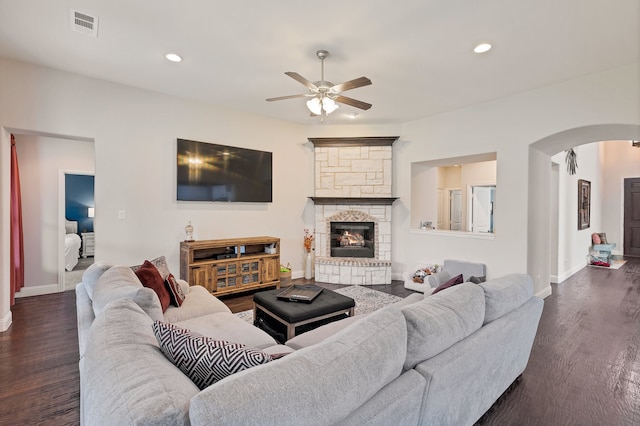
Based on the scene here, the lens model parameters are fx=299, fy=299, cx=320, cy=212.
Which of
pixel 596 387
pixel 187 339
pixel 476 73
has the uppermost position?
pixel 476 73

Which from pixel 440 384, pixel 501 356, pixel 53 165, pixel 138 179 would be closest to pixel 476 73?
pixel 501 356

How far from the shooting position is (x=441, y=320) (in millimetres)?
1485

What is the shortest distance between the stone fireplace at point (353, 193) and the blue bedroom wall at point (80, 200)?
5750 millimetres

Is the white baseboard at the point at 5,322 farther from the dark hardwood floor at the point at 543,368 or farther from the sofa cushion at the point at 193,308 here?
the sofa cushion at the point at 193,308

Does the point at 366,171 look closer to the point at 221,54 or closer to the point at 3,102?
the point at 221,54

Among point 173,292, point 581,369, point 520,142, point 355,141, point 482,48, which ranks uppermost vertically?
point 482,48

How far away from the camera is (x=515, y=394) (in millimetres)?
2184

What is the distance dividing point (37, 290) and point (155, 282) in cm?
337

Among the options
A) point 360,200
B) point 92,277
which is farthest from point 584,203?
point 92,277

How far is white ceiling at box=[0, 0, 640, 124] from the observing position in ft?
7.98

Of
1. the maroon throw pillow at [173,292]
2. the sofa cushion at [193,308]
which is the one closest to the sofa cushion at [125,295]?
the sofa cushion at [193,308]

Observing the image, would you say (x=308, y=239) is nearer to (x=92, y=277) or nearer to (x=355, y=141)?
(x=355, y=141)

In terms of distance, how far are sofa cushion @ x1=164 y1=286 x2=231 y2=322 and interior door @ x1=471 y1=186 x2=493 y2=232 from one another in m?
7.35

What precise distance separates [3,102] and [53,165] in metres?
1.52
